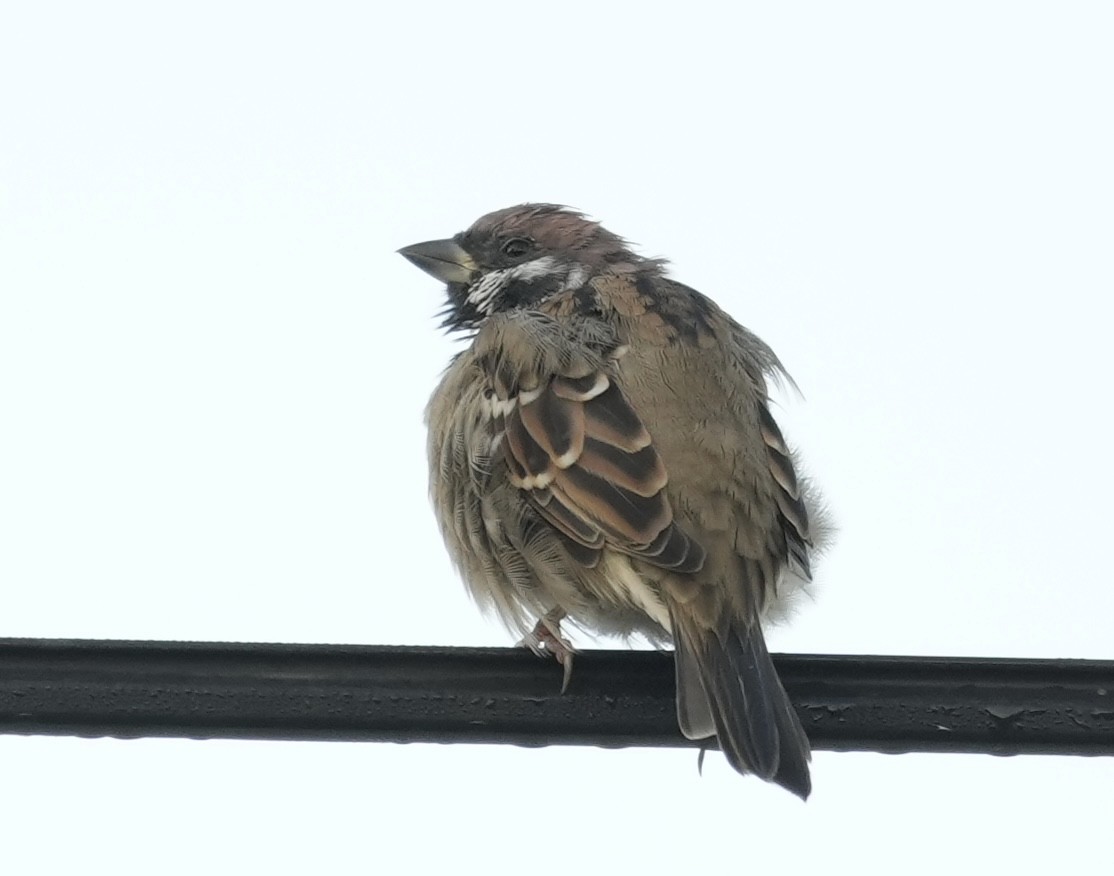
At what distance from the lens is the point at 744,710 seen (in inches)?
190

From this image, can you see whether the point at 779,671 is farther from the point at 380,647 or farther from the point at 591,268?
the point at 591,268

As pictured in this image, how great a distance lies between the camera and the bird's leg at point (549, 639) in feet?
16.3

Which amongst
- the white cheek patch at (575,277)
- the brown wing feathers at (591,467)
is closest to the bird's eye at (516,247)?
the white cheek patch at (575,277)

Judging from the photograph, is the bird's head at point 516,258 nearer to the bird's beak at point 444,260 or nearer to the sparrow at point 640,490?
the bird's beak at point 444,260

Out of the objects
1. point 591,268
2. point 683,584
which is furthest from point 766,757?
point 591,268

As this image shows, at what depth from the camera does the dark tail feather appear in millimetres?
4695

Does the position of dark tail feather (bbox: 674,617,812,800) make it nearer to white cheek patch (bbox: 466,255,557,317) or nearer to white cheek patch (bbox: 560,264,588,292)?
white cheek patch (bbox: 560,264,588,292)

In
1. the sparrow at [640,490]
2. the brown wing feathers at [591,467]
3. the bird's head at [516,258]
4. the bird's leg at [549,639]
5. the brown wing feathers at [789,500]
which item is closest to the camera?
the bird's leg at [549,639]

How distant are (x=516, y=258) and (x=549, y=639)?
2.39 metres

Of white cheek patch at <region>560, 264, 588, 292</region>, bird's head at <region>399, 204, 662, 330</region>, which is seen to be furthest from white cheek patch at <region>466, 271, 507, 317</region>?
white cheek patch at <region>560, 264, 588, 292</region>

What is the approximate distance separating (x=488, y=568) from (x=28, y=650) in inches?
85.7

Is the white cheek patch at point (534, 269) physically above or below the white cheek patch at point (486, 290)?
above

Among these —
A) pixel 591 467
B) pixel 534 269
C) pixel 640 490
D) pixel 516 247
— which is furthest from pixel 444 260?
pixel 640 490

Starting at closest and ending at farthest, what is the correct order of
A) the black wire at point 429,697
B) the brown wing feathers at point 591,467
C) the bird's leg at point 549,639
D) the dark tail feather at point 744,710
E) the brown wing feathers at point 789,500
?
the black wire at point 429,697 < the dark tail feather at point 744,710 < the bird's leg at point 549,639 < the brown wing feathers at point 591,467 < the brown wing feathers at point 789,500
